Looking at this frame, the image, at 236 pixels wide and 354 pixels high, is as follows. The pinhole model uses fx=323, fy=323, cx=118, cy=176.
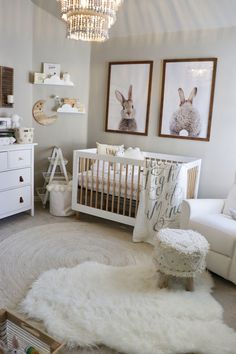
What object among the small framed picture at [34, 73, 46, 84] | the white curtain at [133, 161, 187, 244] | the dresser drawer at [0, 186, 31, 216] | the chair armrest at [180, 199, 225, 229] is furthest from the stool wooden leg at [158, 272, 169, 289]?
the small framed picture at [34, 73, 46, 84]

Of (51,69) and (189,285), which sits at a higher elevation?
(51,69)

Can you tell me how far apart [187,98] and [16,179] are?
2.20 metres

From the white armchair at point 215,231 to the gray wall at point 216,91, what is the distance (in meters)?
0.89

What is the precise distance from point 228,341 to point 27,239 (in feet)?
6.77

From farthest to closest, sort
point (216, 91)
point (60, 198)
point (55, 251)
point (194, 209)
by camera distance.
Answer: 1. point (60, 198)
2. point (216, 91)
3. point (55, 251)
4. point (194, 209)

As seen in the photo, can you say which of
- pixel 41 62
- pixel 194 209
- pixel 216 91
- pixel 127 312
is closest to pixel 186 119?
pixel 216 91

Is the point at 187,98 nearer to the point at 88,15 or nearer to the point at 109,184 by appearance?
the point at 109,184

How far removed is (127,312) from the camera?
81.4 inches

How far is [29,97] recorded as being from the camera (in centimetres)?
407

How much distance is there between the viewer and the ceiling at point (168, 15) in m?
3.29

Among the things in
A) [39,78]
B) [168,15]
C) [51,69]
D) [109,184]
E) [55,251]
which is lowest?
[55,251]

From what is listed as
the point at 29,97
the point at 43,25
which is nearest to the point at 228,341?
the point at 29,97

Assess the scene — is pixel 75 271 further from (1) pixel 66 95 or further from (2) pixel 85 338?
(1) pixel 66 95

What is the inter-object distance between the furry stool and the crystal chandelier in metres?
1.57
